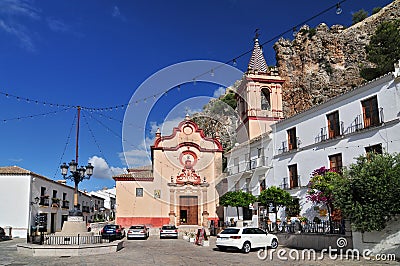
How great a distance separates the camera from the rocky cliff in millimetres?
57125

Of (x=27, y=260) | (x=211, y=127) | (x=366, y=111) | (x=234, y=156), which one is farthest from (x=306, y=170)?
(x=211, y=127)

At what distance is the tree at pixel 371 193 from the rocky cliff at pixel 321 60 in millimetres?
43061

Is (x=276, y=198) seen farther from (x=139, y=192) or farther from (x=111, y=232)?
(x=139, y=192)

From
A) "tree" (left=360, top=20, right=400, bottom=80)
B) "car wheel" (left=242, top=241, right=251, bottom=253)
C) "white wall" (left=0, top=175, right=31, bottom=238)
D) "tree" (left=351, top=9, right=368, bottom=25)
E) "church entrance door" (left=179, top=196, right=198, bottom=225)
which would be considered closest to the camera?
"car wheel" (left=242, top=241, right=251, bottom=253)

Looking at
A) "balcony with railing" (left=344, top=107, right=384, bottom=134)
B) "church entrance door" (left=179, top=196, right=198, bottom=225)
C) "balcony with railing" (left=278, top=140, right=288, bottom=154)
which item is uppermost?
"balcony with railing" (left=344, top=107, right=384, bottom=134)

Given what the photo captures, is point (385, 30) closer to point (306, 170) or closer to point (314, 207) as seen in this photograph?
point (306, 170)

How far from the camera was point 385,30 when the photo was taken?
113 feet

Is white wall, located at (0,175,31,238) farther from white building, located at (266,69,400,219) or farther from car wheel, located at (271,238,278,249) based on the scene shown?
car wheel, located at (271,238,278,249)

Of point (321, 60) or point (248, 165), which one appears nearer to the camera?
point (248, 165)

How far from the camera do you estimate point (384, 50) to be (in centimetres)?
3425

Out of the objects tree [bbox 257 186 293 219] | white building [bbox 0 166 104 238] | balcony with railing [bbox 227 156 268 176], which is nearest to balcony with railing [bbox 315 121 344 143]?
tree [bbox 257 186 293 219]

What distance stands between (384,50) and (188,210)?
2494 centimetres

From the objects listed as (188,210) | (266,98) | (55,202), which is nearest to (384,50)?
(266,98)

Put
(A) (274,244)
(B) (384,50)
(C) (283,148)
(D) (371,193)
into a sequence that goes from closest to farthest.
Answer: (D) (371,193) < (A) (274,244) < (C) (283,148) < (B) (384,50)
